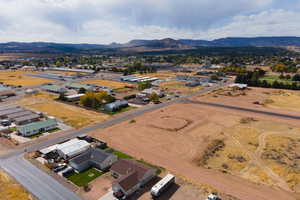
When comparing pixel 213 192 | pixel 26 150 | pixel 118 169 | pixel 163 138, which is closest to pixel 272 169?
pixel 213 192

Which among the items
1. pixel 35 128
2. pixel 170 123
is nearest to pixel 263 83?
pixel 170 123

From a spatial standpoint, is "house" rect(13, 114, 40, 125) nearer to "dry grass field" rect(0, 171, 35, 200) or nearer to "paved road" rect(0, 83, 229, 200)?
"paved road" rect(0, 83, 229, 200)

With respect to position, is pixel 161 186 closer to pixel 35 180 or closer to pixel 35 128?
pixel 35 180

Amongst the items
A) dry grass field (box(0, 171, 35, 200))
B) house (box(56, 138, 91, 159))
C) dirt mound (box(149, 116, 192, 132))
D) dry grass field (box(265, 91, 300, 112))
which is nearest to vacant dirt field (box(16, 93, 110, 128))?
house (box(56, 138, 91, 159))

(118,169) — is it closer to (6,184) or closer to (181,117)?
(6,184)

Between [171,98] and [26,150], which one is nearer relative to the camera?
[26,150]
